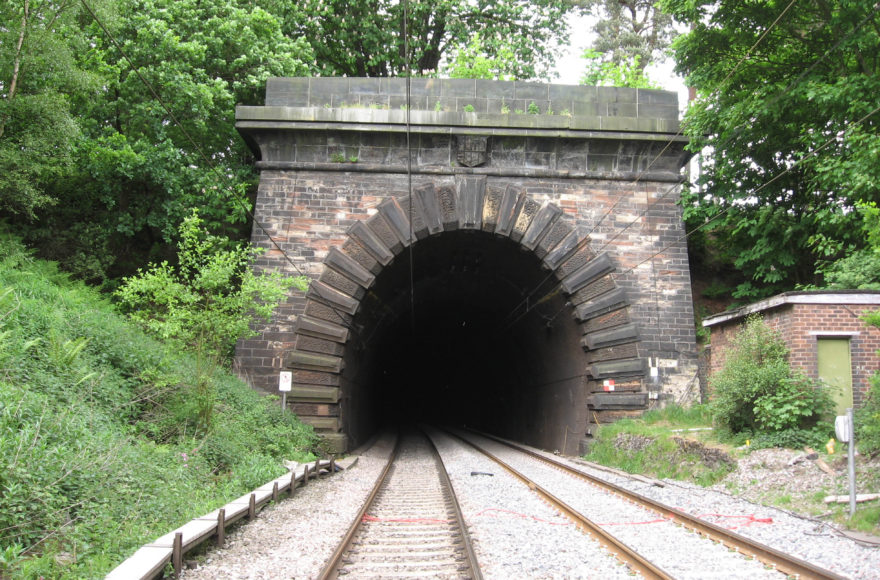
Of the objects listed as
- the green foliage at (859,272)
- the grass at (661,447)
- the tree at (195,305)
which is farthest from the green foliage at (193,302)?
the green foliage at (859,272)

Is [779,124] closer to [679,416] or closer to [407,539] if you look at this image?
[679,416]

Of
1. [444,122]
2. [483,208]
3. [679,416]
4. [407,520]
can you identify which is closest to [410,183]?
[483,208]

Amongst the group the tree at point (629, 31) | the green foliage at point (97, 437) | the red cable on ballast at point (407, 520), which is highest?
the tree at point (629, 31)

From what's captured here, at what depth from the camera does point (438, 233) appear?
15.5 metres

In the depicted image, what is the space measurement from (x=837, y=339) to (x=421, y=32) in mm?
19430

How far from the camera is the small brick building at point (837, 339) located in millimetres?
10711

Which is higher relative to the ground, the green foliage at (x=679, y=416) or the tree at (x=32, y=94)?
the tree at (x=32, y=94)

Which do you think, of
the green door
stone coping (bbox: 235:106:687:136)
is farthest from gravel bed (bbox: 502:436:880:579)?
stone coping (bbox: 235:106:687:136)

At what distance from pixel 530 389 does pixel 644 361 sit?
282 inches

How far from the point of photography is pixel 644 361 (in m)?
15.0

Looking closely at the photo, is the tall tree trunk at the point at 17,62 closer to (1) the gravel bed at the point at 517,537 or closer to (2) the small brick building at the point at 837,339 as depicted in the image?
(1) the gravel bed at the point at 517,537

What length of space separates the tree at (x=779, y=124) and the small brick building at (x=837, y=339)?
2.05 metres

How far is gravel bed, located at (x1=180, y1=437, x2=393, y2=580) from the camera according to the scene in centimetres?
565

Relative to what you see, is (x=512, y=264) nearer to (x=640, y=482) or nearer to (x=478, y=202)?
(x=478, y=202)
